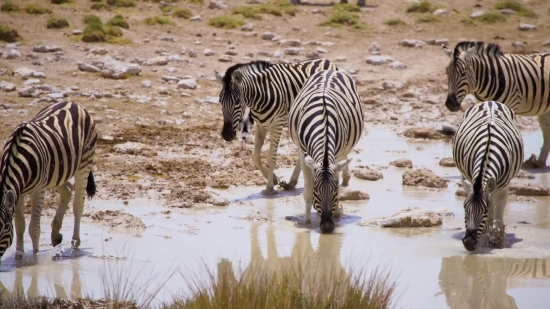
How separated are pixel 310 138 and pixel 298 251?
1.34m

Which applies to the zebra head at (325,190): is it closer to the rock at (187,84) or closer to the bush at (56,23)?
the rock at (187,84)

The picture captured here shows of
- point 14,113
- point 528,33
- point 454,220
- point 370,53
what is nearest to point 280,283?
point 454,220

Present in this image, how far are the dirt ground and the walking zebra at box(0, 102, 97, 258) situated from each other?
3.33ft

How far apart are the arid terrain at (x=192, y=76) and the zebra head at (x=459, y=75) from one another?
1487 mm

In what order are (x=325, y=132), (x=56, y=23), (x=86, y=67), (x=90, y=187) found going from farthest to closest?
(x=56, y=23) < (x=86, y=67) < (x=325, y=132) < (x=90, y=187)

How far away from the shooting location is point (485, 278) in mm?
6746

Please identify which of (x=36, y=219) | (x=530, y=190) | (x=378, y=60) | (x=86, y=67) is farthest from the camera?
(x=378, y=60)

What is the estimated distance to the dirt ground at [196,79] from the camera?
412 inches

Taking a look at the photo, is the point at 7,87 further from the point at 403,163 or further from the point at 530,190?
the point at 530,190

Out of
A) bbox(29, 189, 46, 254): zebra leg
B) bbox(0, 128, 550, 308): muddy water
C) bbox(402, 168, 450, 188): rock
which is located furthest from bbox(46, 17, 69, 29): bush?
bbox(29, 189, 46, 254): zebra leg

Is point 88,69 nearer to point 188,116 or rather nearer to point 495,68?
point 188,116

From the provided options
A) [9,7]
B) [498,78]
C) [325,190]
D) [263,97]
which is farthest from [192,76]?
[325,190]

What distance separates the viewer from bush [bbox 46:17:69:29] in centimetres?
1934

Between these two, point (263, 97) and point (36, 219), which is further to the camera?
point (263, 97)
